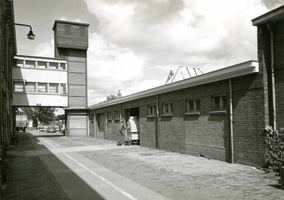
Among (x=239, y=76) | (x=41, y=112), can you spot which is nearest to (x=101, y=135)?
Answer: (x=239, y=76)

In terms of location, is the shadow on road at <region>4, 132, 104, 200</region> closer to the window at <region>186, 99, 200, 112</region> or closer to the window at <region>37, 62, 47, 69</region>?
the window at <region>186, 99, 200, 112</region>

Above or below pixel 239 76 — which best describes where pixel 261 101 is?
below

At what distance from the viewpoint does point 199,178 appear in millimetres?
9789

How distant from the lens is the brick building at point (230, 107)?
11172 mm

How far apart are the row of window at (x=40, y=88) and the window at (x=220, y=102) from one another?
25.1 metres

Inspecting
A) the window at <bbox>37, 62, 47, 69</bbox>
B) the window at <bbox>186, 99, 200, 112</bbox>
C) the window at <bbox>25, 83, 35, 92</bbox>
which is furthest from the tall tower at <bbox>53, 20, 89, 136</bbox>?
the window at <bbox>186, 99, 200, 112</bbox>

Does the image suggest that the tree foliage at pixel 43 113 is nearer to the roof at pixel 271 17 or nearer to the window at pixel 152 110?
the window at pixel 152 110

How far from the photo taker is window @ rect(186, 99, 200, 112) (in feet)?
50.4

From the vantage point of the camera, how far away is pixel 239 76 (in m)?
12.2

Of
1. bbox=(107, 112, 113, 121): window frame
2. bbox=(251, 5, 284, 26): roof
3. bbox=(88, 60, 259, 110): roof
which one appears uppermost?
bbox=(251, 5, 284, 26): roof

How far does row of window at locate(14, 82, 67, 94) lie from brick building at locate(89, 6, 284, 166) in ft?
62.1

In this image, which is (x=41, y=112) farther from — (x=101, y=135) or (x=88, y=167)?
(x=88, y=167)

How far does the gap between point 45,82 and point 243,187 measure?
29995mm

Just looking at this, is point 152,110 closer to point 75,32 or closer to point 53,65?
point 53,65
